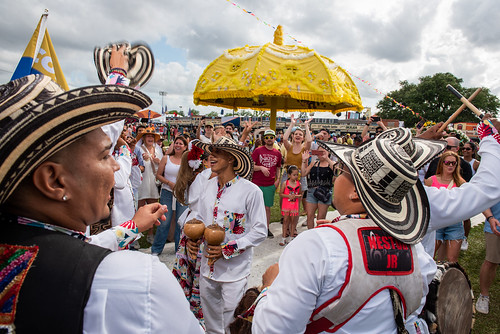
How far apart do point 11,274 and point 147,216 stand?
1.07 metres

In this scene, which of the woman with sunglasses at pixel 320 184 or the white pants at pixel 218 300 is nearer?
the white pants at pixel 218 300

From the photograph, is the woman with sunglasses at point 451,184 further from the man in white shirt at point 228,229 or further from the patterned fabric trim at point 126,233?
the patterned fabric trim at point 126,233

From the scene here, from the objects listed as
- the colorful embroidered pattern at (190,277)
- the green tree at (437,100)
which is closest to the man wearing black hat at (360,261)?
the colorful embroidered pattern at (190,277)

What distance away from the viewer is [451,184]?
447 cm

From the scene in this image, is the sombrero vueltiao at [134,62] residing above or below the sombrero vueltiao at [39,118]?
above

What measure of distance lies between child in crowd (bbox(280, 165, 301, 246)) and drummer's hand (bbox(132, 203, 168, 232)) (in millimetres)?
4539

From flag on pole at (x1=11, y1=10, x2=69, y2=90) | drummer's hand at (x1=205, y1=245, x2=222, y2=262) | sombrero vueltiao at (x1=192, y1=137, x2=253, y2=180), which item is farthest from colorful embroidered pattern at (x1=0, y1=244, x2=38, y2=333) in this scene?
sombrero vueltiao at (x1=192, y1=137, x2=253, y2=180)

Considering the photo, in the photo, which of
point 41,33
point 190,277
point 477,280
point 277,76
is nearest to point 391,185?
point 190,277

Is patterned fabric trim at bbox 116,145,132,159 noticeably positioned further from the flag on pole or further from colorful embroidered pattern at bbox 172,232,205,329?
colorful embroidered pattern at bbox 172,232,205,329

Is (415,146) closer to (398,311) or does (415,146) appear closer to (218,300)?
(398,311)

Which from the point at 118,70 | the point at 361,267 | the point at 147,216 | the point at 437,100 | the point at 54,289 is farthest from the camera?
the point at 437,100

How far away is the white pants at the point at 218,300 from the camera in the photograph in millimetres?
2834

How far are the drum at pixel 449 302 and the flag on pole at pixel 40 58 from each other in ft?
11.1

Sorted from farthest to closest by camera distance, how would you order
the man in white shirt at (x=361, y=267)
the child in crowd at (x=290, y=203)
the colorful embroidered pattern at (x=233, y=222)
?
the child in crowd at (x=290, y=203) < the colorful embroidered pattern at (x=233, y=222) < the man in white shirt at (x=361, y=267)
